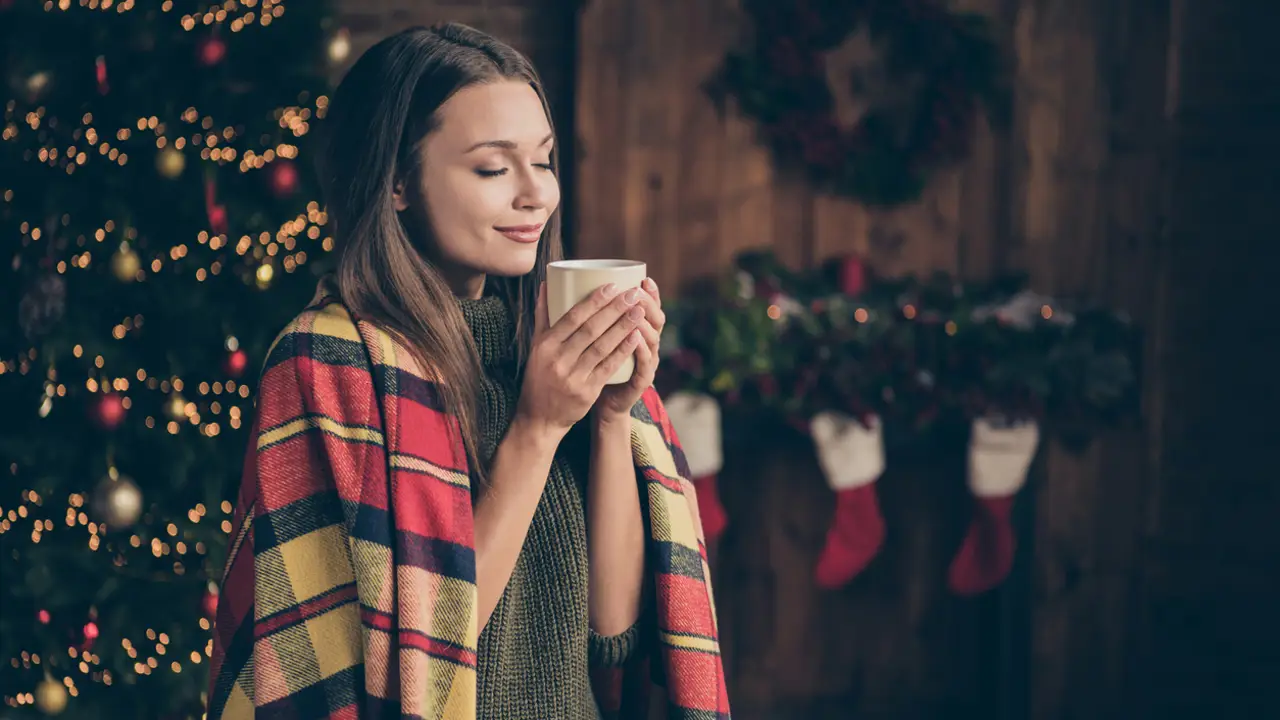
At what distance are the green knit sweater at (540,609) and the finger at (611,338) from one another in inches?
6.6

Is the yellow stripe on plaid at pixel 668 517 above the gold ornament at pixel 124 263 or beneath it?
beneath

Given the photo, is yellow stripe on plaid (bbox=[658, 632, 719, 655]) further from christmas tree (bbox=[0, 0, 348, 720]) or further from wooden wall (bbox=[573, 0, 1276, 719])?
wooden wall (bbox=[573, 0, 1276, 719])

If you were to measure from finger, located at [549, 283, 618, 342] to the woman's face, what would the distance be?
13cm

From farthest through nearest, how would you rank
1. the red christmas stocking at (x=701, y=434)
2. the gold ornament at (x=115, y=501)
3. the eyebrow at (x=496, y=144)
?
1. the red christmas stocking at (x=701, y=434)
2. the gold ornament at (x=115, y=501)
3. the eyebrow at (x=496, y=144)

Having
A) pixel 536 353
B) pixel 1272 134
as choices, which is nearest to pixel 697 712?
→ pixel 536 353

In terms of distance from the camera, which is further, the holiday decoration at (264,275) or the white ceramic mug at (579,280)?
the holiday decoration at (264,275)

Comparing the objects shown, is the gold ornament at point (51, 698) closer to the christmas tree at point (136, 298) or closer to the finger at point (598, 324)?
the christmas tree at point (136, 298)

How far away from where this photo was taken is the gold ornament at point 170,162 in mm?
2230

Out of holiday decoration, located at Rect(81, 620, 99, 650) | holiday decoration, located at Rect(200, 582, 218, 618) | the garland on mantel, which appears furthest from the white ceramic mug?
the garland on mantel

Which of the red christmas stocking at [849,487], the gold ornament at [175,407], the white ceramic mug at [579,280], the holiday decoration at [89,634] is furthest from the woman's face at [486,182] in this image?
the red christmas stocking at [849,487]

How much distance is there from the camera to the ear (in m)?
1.20

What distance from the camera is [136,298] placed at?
230 centimetres

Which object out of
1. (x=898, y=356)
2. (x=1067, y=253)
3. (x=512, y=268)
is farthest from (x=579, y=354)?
(x=1067, y=253)

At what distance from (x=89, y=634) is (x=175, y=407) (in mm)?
479
